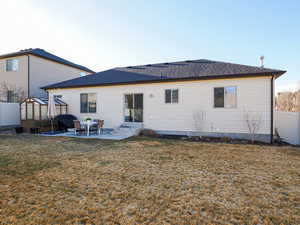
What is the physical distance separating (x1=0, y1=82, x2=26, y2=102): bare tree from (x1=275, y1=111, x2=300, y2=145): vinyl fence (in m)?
20.1

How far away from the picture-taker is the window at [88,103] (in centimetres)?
1126

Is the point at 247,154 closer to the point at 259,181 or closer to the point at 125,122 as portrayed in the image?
the point at 259,181

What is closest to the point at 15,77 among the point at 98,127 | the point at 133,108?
the point at 98,127

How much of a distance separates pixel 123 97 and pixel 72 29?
6430mm

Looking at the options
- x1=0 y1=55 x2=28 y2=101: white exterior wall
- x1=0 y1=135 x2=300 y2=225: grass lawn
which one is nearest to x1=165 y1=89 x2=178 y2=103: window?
x1=0 y1=135 x2=300 y2=225: grass lawn

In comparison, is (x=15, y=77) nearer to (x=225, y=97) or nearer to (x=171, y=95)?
(x=171, y=95)

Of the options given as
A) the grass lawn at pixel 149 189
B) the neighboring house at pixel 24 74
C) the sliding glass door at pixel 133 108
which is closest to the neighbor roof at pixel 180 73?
the sliding glass door at pixel 133 108

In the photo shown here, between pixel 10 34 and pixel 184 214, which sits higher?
pixel 10 34

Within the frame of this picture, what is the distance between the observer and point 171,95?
9.45 m

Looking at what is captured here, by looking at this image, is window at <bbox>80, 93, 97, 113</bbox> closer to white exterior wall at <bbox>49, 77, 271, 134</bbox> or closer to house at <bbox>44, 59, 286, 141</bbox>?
house at <bbox>44, 59, 286, 141</bbox>

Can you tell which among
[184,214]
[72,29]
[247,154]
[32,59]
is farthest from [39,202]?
[32,59]

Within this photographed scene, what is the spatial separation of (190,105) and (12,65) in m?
17.7

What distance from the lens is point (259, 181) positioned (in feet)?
11.2

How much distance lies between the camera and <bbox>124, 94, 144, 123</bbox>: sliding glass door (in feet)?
33.5
